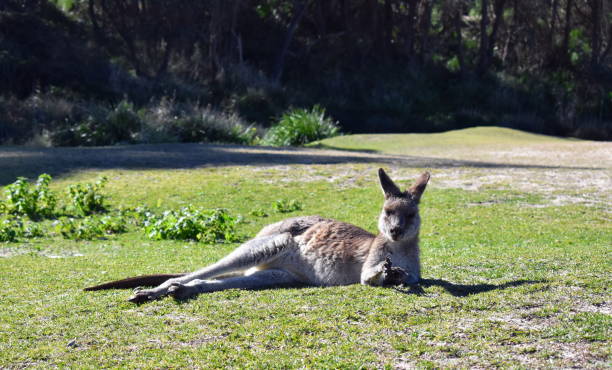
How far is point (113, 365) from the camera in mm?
4672

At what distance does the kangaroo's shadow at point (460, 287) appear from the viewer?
597cm

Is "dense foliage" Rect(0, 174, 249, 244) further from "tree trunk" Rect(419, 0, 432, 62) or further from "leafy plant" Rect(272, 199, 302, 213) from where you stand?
"tree trunk" Rect(419, 0, 432, 62)

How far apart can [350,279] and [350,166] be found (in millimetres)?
9932

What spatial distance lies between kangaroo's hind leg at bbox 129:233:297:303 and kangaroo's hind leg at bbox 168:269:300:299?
9cm

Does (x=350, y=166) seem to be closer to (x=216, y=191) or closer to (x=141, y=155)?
(x=216, y=191)

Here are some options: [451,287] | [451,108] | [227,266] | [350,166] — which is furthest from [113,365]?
[451,108]

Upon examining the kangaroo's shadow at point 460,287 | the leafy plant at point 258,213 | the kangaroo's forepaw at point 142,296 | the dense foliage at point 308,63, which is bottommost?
the leafy plant at point 258,213

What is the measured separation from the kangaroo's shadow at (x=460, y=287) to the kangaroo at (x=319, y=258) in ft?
0.30

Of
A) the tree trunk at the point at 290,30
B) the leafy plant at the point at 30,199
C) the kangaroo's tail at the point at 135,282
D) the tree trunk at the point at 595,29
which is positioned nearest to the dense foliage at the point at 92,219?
the leafy plant at the point at 30,199

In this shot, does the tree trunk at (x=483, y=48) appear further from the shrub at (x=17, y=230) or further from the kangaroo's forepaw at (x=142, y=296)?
the kangaroo's forepaw at (x=142, y=296)

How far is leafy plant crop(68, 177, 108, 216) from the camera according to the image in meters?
12.5

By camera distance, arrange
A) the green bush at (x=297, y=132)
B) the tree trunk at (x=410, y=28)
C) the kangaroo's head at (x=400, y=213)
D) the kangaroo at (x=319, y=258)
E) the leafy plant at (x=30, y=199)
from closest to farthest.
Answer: the kangaroo's head at (x=400, y=213) → the kangaroo at (x=319, y=258) → the leafy plant at (x=30, y=199) → the green bush at (x=297, y=132) → the tree trunk at (x=410, y=28)

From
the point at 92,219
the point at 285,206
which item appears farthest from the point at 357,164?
the point at 92,219

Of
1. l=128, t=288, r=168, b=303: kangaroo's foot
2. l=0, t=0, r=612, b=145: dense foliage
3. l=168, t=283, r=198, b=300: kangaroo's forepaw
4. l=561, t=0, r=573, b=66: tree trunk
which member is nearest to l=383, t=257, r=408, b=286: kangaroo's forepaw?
l=168, t=283, r=198, b=300: kangaroo's forepaw
